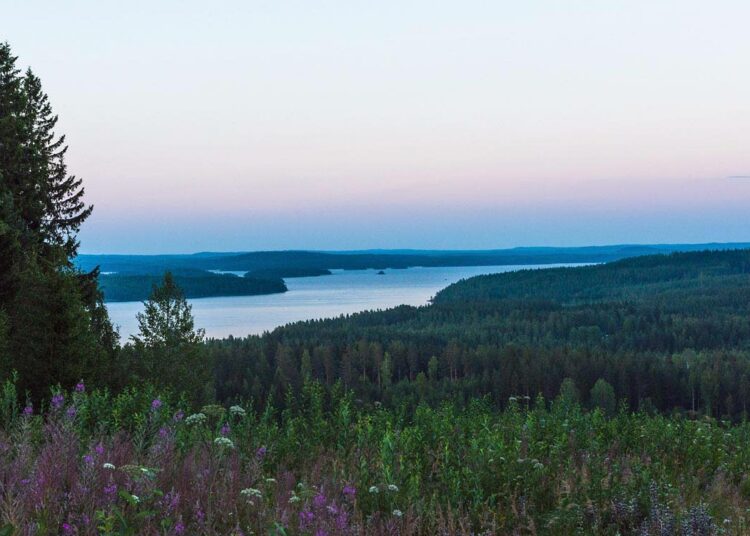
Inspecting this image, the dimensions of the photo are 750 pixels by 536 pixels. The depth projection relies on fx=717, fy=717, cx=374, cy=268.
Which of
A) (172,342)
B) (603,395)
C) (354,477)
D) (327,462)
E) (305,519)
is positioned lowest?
(603,395)

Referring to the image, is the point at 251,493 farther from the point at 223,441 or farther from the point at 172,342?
the point at 172,342

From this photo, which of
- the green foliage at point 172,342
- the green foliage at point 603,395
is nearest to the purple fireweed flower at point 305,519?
the green foliage at point 172,342

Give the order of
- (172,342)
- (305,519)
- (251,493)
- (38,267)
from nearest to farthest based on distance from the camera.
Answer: (305,519) → (251,493) → (38,267) → (172,342)

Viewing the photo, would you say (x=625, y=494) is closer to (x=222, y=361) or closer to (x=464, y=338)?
(x=222, y=361)

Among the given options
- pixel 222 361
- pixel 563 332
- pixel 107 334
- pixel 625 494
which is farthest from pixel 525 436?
pixel 563 332

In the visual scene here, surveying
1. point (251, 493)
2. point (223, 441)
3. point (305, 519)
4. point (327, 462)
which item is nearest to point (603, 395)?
point (327, 462)

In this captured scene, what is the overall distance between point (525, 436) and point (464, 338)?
164 meters

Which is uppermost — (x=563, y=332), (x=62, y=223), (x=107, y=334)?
(x=62, y=223)

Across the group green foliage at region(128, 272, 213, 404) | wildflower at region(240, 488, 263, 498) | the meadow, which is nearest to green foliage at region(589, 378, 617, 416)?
green foliage at region(128, 272, 213, 404)

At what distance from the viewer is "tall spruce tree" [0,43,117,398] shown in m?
25.6

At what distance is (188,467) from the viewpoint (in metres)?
6.49

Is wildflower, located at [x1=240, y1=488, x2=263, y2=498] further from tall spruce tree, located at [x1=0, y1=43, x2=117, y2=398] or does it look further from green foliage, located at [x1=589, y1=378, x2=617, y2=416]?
green foliage, located at [x1=589, y1=378, x2=617, y2=416]

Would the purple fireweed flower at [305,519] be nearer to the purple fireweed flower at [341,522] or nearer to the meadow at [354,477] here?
the meadow at [354,477]

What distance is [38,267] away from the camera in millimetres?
26578
